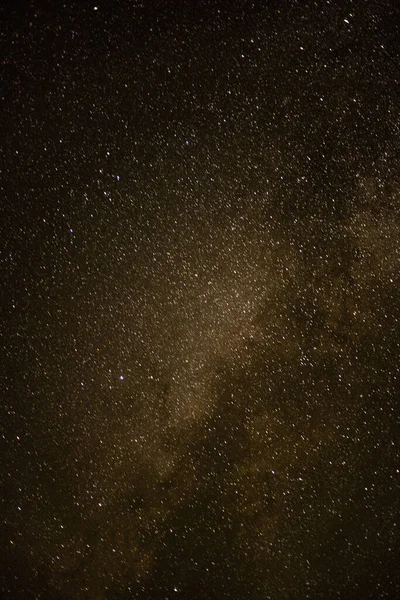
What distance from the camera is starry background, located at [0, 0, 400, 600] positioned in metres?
1.07

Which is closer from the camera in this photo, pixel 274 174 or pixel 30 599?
pixel 274 174

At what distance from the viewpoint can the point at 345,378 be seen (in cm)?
110

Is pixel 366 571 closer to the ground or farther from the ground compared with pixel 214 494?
closer to the ground

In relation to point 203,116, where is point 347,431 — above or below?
below

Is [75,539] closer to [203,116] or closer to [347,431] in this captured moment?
[347,431]

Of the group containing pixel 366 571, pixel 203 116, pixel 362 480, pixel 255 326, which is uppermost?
pixel 203 116

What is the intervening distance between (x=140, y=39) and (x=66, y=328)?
78 centimetres

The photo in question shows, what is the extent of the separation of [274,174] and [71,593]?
129 cm

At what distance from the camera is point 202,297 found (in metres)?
1.10

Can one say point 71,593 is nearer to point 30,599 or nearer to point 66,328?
point 30,599

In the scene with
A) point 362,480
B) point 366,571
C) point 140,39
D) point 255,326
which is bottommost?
point 366,571

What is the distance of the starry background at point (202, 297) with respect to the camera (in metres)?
1.07

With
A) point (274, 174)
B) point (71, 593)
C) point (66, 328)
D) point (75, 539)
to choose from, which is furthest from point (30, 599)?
point (274, 174)

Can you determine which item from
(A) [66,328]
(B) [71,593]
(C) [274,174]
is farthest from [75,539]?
(C) [274,174]
